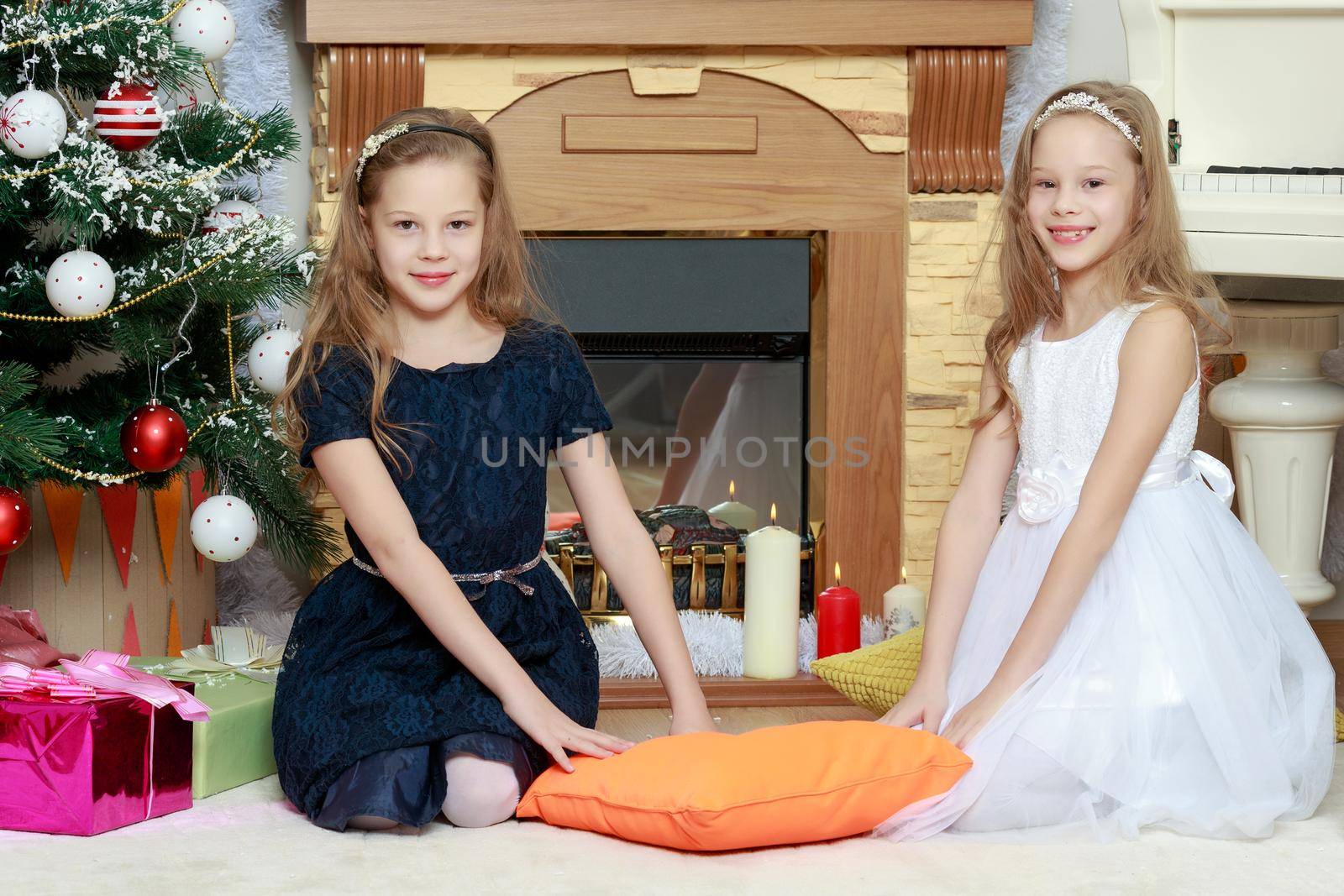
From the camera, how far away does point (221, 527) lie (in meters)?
1.94

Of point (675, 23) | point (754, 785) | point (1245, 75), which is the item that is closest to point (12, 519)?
point (754, 785)

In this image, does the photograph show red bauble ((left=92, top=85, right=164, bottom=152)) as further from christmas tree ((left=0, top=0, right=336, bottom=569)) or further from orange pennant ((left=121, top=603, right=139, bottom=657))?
orange pennant ((left=121, top=603, right=139, bottom=657))

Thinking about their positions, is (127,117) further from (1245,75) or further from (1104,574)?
(1245,75)

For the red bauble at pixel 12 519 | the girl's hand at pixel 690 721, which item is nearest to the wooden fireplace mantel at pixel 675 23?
the red bauble at pixel 12 519

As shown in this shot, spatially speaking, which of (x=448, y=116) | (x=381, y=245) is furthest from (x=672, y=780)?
(x=448, y=116)

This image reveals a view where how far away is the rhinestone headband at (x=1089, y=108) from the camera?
5.48ft

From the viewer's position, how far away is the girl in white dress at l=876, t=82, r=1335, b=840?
1.45m

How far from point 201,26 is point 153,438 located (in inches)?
23.4

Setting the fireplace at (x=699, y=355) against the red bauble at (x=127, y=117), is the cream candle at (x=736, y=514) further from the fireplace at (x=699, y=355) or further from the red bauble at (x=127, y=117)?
the red bauble at (x=127, y=117)

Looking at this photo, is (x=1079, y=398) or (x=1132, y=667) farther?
(x=1079, y=398)

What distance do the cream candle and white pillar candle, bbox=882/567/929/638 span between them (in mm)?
527

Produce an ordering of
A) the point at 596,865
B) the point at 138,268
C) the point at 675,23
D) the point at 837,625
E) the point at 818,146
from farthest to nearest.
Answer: the point at 818,146, the point at 675,23, the point at 837,625, the point at 138,268, the point at 596,865

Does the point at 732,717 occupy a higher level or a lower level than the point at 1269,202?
lower

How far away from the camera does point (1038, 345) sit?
172cm
